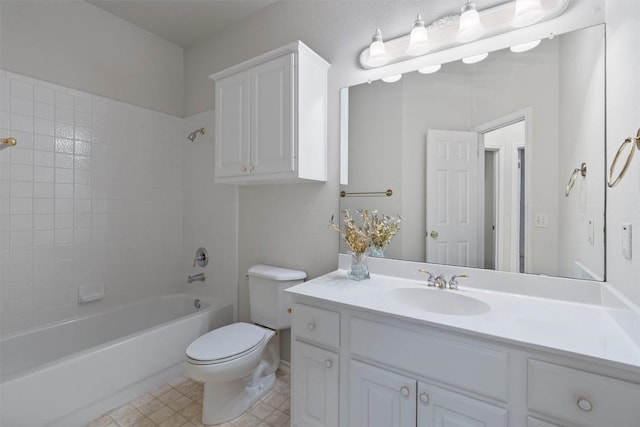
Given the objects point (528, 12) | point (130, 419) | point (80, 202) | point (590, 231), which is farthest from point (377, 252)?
point (80, 202)

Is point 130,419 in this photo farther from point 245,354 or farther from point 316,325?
point 316,325

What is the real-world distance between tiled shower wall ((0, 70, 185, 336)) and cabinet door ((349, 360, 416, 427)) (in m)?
2.05

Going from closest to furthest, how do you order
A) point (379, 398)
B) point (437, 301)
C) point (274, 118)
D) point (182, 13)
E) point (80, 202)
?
point (379, 398) < point (437, 301) < point (274, 118) < point (80, 202) < point (182, 13)

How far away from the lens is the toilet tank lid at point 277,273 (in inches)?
70.5

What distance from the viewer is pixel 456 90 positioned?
1423 millimetres

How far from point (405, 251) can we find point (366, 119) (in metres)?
0.81

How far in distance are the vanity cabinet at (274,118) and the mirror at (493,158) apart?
0.21 metres

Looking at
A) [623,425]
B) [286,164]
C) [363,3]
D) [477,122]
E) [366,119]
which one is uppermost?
[363,3]

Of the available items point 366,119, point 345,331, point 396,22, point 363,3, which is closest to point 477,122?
point 366,119

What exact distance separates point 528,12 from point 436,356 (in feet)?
4.76

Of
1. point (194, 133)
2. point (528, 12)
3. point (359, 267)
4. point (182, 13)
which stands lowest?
point (359, 267)

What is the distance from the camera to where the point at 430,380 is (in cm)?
99

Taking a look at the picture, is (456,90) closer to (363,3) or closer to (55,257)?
(363,3)

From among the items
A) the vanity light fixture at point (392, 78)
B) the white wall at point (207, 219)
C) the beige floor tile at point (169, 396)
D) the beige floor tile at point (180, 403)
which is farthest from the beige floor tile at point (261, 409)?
the vanity light fixture at point (392, 78)
